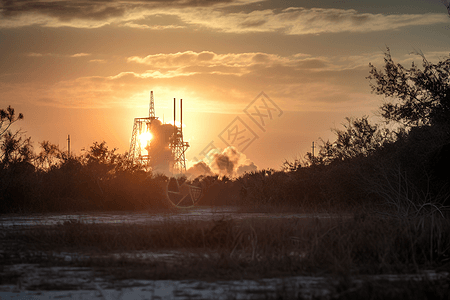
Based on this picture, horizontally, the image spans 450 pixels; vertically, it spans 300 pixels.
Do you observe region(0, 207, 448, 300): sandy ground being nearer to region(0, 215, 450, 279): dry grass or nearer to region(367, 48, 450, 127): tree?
region(0, 215, 450, 279): dry grass

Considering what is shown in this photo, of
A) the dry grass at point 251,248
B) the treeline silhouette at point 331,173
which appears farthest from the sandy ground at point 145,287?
the treeline silhouette at point 331,173

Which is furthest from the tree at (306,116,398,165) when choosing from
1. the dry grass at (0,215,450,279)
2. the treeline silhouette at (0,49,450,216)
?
the dry grass at (0,215,450,279)

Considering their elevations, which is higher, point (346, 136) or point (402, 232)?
point (346, 136)

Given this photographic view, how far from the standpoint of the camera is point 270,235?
1207cm

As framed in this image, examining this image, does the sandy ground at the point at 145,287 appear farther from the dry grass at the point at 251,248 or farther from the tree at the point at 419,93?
the tree at the point at 419,93

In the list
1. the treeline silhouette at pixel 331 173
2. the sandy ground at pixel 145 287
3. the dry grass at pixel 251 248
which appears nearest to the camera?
the sandy ground at pixel 145 287

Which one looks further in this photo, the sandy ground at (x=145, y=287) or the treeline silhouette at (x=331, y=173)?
the treeline silhouette at (x=331, y=173)

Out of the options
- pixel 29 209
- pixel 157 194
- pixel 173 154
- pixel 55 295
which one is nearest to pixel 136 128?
pixel 173 154

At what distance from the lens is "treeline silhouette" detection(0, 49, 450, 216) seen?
21.8m

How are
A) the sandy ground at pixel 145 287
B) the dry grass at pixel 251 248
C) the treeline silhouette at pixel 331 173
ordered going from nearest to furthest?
the sandy ground at pixel 145 287
the dry grass at pixel 251 248
the treeline silhouette at pixel 331 173

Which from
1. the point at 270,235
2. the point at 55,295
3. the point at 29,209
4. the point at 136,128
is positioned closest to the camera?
the point at 55,295

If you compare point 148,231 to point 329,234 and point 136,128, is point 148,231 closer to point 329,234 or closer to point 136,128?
point 329,234

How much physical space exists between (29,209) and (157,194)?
8.30m

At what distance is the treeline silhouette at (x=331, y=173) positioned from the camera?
21.8m
